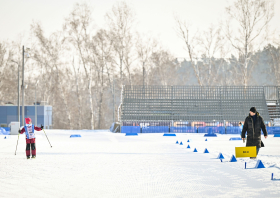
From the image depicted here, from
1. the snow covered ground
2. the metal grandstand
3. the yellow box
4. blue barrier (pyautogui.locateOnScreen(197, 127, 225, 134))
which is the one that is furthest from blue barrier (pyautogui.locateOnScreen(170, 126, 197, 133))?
the yellow box

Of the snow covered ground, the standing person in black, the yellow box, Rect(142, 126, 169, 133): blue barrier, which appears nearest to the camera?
the snow covered ground

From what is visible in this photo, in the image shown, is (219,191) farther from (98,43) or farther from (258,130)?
(98,43)

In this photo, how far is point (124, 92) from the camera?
3916cm

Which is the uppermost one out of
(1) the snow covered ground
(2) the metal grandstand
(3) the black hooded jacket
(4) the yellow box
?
(2) the metal grandstand

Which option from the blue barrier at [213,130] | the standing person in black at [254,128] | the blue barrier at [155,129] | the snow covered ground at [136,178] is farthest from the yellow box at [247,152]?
the blue barrier at [155,129]

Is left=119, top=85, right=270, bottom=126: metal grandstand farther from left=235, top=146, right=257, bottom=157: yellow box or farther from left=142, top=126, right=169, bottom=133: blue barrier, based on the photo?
left=235, top=146, right=257, bottom=157: yellow box

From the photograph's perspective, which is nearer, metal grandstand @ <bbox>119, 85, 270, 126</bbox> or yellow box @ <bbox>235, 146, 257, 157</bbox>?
yellow box @ <bbox>235, 146, 257, 157</bbox>

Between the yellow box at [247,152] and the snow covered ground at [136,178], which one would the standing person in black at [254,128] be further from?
the yellow box at [247,152]

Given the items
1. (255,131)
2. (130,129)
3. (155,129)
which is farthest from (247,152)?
(130,129)

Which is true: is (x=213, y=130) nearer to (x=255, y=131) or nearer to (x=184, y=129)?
(x=184, y=129)

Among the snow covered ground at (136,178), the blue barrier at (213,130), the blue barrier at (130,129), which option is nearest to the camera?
the snow covered ground at (136,178)

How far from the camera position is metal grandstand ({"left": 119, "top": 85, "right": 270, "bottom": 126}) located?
36.5 m

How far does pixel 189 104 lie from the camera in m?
38.6

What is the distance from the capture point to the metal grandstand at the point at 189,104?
36.5m
